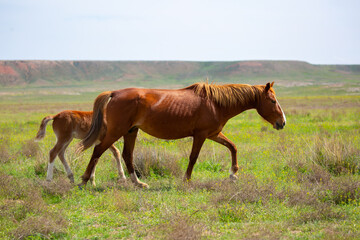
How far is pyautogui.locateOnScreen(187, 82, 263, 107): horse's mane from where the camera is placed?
8.02 m

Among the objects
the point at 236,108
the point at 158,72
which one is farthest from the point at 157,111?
the point at 158,72

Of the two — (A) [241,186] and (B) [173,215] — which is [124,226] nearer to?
(B) [173,215]

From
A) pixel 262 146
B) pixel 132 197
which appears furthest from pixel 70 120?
pixel 262 146

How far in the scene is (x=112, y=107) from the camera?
7660mm

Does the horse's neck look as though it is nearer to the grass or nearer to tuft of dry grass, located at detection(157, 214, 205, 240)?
the grass

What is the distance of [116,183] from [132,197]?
1.47m

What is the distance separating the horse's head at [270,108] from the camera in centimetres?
825

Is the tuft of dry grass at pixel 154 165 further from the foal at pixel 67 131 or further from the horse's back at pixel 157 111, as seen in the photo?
the horse's back at pixel 157 111

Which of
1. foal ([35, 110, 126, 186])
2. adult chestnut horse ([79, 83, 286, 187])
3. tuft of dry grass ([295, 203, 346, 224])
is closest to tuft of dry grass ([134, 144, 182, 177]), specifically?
foal ([35, 110, 126, 186])

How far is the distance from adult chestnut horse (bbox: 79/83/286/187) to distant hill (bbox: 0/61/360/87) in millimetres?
127604

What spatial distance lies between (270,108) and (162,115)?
89.0 inches

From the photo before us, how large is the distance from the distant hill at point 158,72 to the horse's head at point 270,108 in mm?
127345

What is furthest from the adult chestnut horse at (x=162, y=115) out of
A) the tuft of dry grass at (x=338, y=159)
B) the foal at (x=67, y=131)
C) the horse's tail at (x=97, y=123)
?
A: the tuft of dry grass at (x=338, y=159)

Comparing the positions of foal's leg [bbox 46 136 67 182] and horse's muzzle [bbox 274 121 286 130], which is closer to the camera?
foal's leg [bbox 46 136 67 182]
